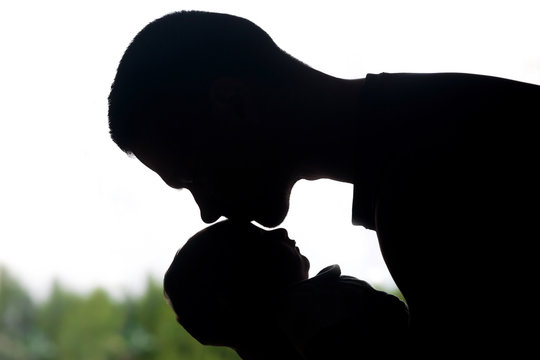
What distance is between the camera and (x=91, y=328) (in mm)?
3127

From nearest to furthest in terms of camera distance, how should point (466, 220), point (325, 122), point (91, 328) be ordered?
1. point (466, 220)
2. point (325, 122)
3. point (91, 328)

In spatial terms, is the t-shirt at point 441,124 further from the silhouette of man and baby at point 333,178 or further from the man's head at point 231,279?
the man's head at point 231,279

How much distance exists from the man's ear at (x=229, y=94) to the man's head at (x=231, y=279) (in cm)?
18

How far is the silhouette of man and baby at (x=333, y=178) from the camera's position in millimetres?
Answer: 635

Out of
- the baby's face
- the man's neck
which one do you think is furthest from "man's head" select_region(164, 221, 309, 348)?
the man's neck

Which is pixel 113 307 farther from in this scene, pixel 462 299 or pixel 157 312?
pixel 462 299

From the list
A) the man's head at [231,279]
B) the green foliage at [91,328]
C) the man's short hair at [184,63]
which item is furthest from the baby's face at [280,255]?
the green foliage at [91,328]

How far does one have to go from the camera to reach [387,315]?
0.77m

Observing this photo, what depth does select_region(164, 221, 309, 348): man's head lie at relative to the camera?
33.9 inches

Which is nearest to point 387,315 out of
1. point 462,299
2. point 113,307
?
point 462,299

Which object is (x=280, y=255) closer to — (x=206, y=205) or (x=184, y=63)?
(x=206, y=205)

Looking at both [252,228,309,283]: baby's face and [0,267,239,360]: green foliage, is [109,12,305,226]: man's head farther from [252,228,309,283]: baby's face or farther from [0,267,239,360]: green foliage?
[0,267,239,360]: green foliage

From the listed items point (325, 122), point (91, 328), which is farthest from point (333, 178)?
point (91, 328)

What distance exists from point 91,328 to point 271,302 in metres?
2.51
